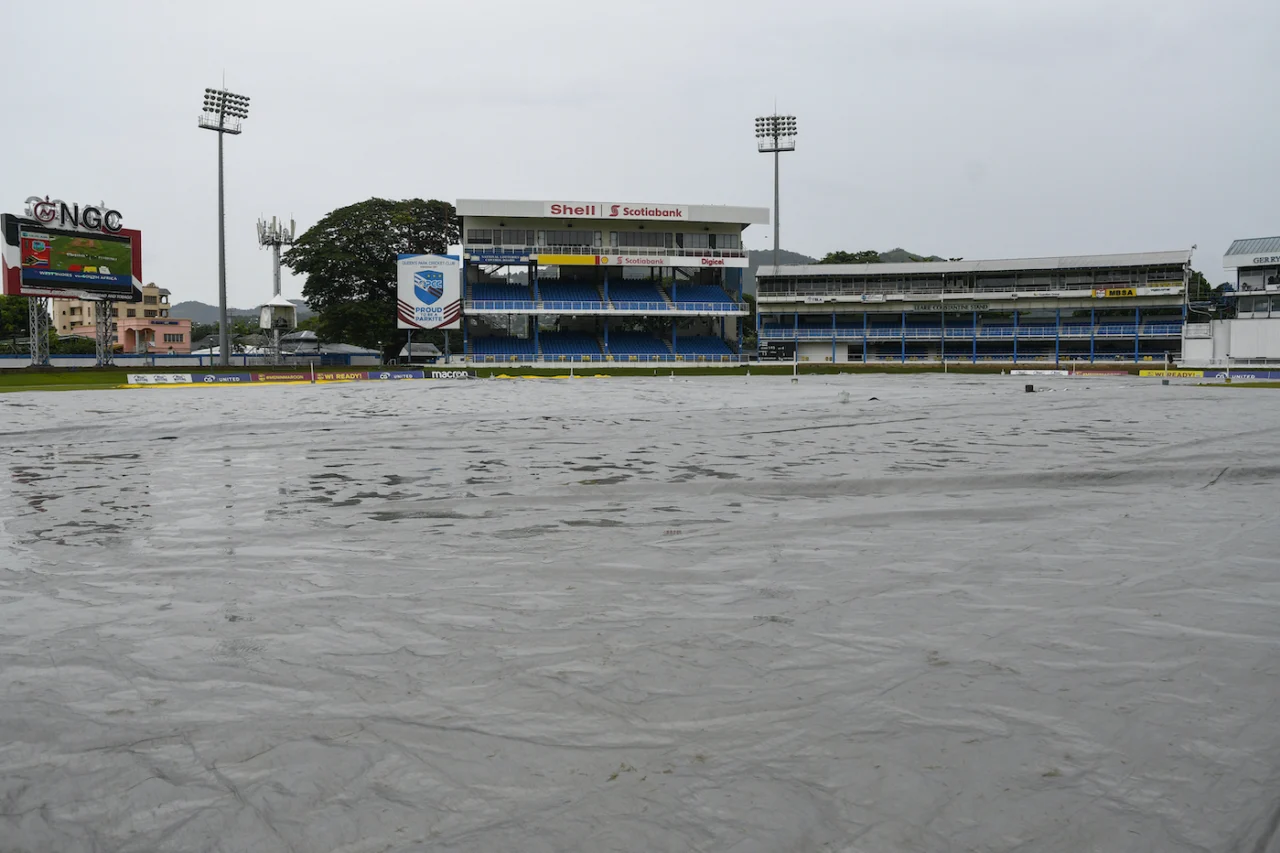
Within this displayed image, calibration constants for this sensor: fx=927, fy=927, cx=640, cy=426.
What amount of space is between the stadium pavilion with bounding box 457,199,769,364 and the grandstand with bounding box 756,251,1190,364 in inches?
406

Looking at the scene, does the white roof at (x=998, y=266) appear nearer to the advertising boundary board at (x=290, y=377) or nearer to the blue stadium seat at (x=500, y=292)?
the blue stadium seat at (x=500, y=292)

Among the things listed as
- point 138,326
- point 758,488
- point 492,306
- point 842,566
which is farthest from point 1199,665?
point 138,326

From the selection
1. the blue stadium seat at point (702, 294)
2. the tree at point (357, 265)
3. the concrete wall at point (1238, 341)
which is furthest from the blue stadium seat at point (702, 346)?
the concrete wall at point (1238, 341)

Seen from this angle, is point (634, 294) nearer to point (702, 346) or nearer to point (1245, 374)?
point (702, 346)

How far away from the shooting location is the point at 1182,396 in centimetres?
3166

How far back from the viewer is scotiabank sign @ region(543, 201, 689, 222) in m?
74.1

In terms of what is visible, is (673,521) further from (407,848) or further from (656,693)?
(407,848)

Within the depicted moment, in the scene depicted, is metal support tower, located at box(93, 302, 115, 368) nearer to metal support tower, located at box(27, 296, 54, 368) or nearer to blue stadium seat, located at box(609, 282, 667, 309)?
metal support tower, located at box(27, 296, 54, 368)

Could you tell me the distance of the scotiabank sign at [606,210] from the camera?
74125 mm

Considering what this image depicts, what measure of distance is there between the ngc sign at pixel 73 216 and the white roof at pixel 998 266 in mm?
53466

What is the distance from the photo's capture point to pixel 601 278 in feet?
260

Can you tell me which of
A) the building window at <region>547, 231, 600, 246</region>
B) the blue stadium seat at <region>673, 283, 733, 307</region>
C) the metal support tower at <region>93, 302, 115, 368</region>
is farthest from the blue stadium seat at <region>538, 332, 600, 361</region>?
the metal support tower at <region>93, 302, 115, 368</region>

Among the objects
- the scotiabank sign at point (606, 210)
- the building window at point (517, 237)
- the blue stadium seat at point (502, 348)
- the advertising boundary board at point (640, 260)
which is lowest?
the blue stadium seat at point (502, 348)

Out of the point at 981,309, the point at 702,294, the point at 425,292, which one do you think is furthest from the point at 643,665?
the point at 981,309
